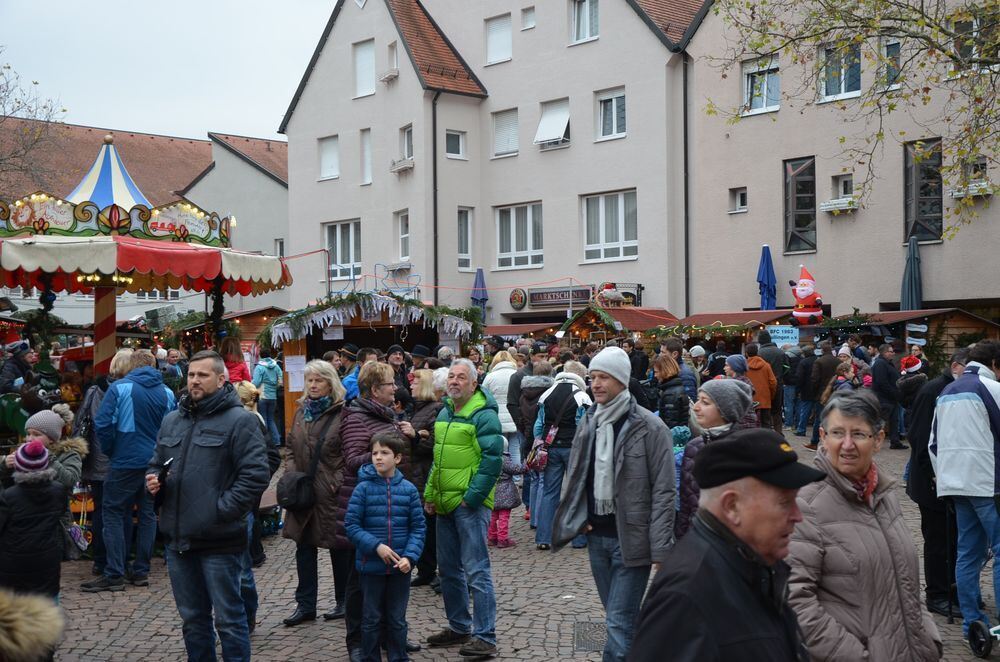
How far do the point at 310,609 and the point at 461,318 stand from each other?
37.0ft

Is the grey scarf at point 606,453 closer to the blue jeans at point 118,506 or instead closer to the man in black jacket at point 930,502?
the man in black jacket at point 930,502

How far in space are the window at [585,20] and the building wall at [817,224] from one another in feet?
11.4

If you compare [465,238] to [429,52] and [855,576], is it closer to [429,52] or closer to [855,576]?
[429,52]

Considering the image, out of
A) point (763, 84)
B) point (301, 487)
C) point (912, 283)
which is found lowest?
point (301, 487)

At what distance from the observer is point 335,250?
34.9m

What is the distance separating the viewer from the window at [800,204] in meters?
25.2

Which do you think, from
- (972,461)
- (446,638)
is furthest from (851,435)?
(446,638)

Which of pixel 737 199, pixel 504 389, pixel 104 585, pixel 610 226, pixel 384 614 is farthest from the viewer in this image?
pixel 610 226

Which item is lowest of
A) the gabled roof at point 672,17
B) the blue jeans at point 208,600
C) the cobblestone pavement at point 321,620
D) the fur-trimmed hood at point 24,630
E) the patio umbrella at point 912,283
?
the cobblestone pavement at point 321,620

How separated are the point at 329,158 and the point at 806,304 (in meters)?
18.4

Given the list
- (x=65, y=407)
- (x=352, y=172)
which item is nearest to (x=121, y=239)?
(x=65, y=407)

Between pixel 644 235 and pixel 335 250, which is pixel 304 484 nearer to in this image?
pixel 644 235

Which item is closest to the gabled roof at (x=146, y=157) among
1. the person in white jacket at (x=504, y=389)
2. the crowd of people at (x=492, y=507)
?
the person in white jacket at (x=504, y=389)

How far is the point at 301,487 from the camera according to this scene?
7480 millimetres
